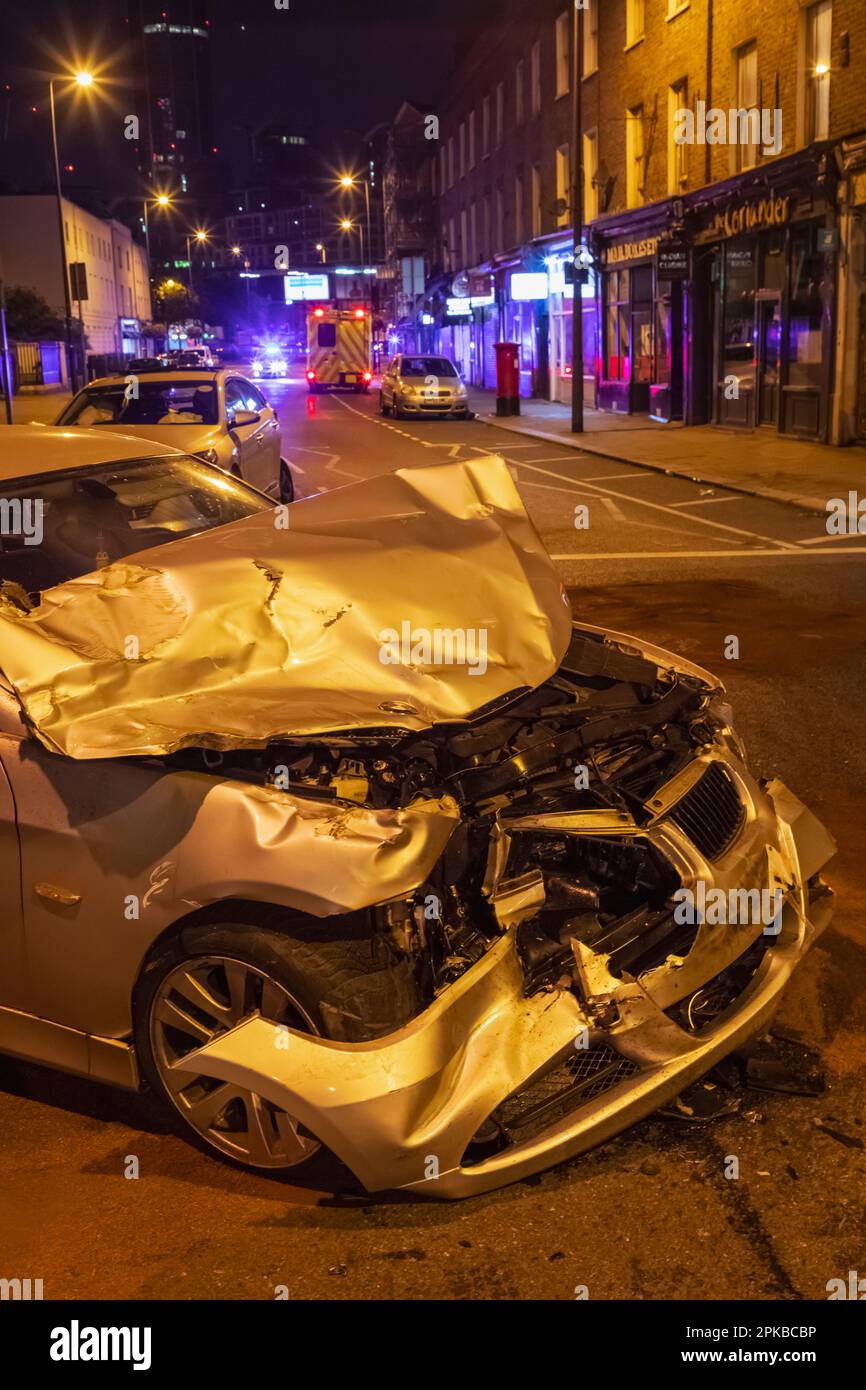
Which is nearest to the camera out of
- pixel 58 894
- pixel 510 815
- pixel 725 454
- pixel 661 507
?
pixel 58 894

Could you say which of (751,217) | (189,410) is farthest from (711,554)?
(751,217)

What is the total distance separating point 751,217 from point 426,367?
46.9ft

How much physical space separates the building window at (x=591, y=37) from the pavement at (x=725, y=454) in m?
9.50

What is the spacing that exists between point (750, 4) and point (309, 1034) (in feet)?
86.7

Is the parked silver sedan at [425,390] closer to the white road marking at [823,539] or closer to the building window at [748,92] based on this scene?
the building window at [748,92]

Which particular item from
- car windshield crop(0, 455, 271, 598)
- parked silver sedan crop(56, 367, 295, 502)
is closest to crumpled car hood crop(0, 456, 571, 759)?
car windshield crop(0, 455, 271, 598)

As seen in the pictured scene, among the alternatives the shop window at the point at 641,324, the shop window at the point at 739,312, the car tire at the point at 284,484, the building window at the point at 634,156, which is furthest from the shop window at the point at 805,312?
the car tire at the point at 284,484

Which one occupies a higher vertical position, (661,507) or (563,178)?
(563,178)

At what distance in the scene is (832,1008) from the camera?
4.20 meters

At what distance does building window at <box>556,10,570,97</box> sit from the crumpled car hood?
127 feet

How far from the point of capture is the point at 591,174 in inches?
1426

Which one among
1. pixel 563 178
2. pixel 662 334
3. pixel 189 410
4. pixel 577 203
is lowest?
pixel 189 410

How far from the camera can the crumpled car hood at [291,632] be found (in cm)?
342

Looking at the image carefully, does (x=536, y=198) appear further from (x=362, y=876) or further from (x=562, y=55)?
(x=362, y=876)
